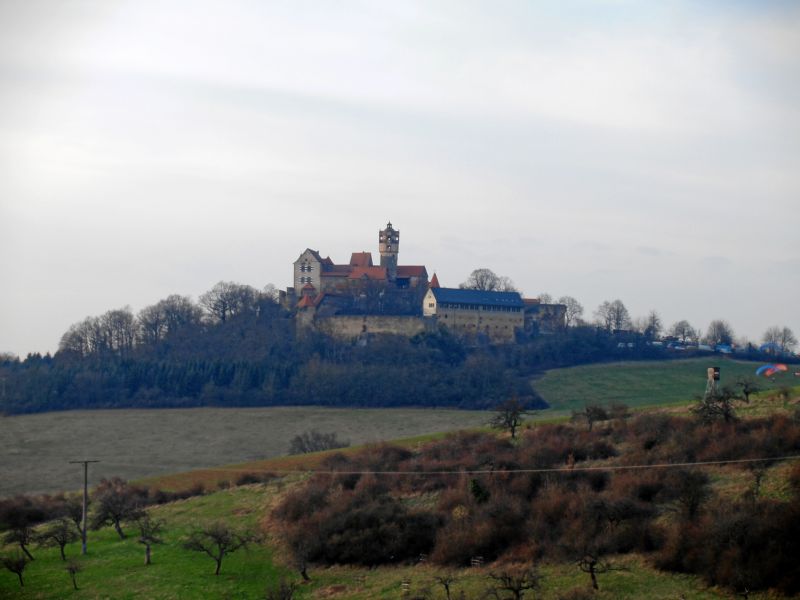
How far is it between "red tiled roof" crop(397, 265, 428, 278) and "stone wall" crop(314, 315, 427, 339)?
12554 mm

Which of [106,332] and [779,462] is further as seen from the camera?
[106,332]

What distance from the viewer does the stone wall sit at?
3615 inches

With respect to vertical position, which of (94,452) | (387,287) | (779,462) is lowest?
(94,452)

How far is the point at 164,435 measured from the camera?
2522 inches

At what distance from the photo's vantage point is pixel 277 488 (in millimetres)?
35438

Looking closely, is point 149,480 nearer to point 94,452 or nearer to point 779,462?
point 94,452

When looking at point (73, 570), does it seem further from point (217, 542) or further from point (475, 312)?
point (475, 312)

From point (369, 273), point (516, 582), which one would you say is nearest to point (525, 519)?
point (516, 582)

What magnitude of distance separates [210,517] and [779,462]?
18419 mm

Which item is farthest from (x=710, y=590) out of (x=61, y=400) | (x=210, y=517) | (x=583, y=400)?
(x=61, y=400)

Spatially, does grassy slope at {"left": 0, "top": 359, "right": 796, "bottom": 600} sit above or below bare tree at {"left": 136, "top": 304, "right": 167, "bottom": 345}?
below

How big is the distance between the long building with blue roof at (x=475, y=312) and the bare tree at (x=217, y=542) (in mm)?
66109

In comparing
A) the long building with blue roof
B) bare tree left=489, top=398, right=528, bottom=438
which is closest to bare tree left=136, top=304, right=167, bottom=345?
the long building with blue roof

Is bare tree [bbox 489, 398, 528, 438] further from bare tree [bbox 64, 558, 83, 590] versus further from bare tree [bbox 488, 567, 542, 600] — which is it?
bare tree [bbox 64, 558, 83, 590]
